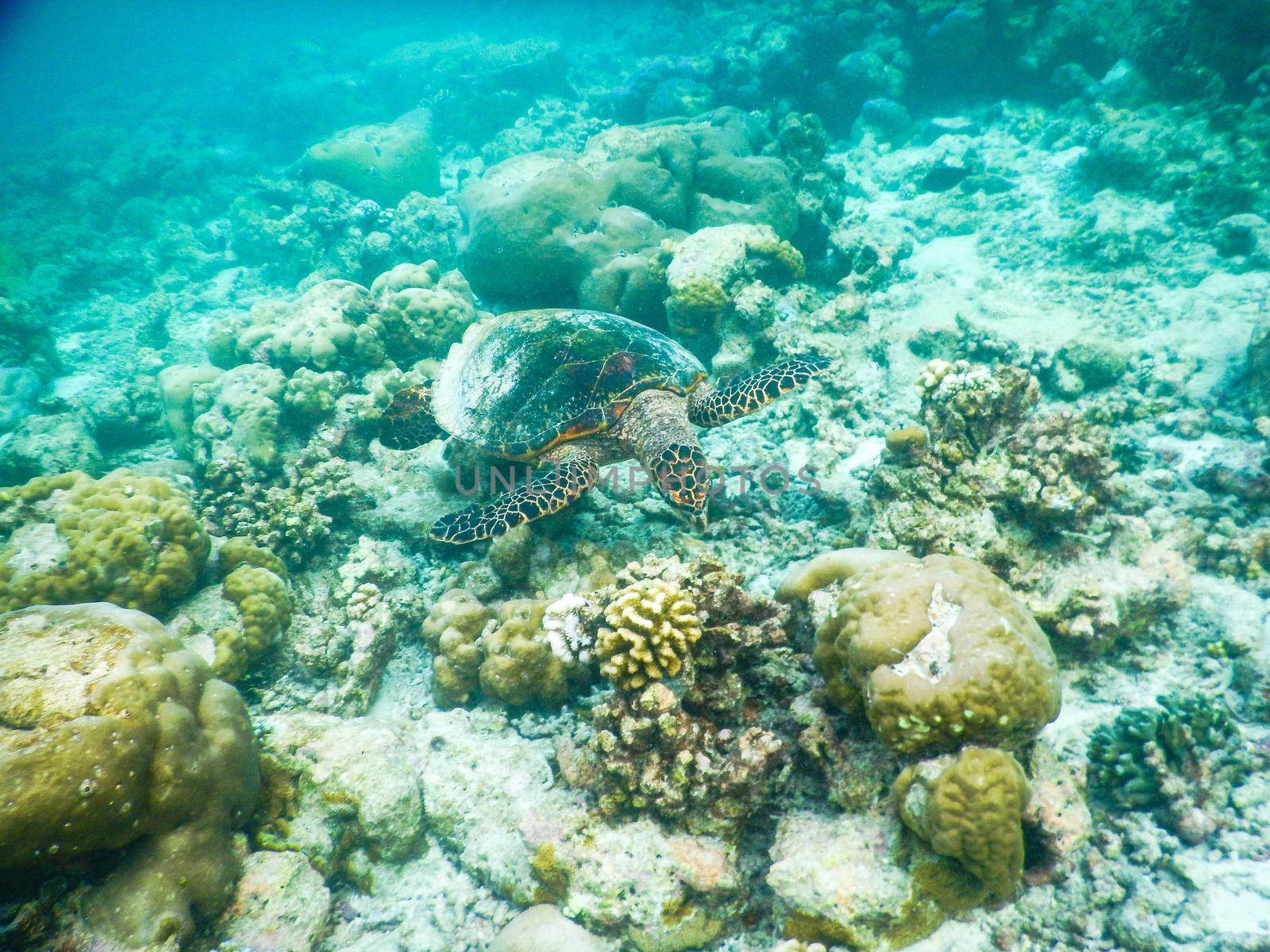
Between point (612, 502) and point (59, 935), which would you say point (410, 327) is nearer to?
point (612, 502)

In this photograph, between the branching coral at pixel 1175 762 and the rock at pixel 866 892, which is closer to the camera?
the rock at pixel 866 892

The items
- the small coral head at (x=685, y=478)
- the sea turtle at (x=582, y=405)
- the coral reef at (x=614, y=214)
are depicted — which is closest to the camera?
the small coral head at (x=685, y=478)

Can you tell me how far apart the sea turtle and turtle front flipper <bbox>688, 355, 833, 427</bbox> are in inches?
0.5

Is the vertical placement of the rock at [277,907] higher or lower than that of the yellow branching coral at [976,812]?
lower

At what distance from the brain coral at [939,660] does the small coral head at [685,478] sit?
1.76 meters

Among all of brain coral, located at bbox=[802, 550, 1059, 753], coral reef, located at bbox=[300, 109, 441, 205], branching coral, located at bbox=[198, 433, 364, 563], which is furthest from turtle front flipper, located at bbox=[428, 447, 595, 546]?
coral reef, located at bbox=[300, 109, 441, 205]

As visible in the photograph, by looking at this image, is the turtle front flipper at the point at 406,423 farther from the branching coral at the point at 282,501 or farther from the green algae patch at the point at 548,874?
the green algae patch at the point at 548,874

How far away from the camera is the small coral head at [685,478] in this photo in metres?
4.51

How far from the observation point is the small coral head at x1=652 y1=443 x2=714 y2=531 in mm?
4508

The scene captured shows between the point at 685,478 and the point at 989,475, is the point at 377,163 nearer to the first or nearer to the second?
the point at 685,478

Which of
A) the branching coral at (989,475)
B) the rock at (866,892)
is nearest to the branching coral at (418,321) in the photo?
the branching coral at (989,475)

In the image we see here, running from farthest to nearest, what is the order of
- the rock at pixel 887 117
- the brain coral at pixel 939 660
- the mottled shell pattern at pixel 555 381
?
the rock at pixel 887 117, the mottled shell pattern at pixel 555 381, the brain coral at pixel 939 660

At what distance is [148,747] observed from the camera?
2.49 m

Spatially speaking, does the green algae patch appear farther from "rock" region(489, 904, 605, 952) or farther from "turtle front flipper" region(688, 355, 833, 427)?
"turtle front flipper" region(688, 355, 833, 427)
